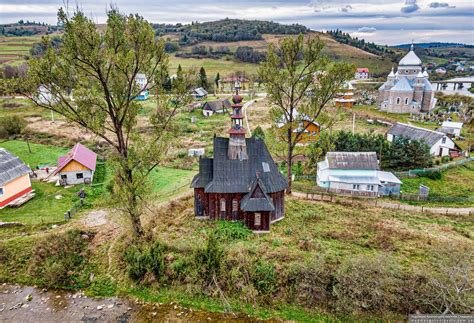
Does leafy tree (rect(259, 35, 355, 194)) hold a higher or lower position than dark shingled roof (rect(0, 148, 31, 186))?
higher

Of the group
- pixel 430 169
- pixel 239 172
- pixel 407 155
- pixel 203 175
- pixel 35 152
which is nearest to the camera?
pixel 239 172

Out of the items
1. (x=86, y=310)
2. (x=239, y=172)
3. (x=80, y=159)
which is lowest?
(x=86, y=310)

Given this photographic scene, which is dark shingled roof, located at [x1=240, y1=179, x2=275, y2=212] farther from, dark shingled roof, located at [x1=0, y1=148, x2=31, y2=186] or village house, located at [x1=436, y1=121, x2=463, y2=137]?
village house, located at [x1=436, y1=121, x2=463, y2=137]

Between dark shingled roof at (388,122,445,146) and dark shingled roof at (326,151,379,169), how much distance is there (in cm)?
1067

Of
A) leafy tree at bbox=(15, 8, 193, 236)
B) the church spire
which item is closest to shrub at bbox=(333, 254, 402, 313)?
the church spire

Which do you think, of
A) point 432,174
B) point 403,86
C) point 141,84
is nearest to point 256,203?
point 432,174

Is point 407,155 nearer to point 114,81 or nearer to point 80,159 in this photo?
point 114,81

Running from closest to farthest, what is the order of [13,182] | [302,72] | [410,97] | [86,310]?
[86,310], [302,72], [13,182], [410,97]

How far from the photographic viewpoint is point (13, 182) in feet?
91.3

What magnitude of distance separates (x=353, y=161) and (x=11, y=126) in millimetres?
50278

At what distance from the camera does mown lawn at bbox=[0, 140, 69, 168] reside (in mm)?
38938

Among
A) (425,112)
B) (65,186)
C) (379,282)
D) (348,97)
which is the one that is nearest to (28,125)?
(65,186)

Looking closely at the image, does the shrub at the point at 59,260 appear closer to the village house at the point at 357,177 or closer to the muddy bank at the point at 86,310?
the muddy bank at the point at 86,310

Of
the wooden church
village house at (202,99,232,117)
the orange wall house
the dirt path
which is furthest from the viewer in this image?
village house at (202,99,232,117)
